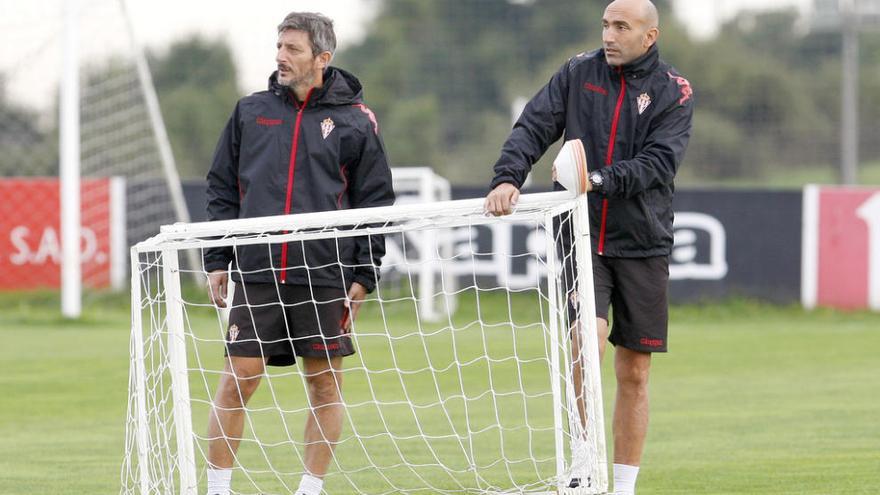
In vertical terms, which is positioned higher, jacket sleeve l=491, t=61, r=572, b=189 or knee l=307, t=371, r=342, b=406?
jacket sleeve l=491, t=61, r=572, b=189

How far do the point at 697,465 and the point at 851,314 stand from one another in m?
9.70

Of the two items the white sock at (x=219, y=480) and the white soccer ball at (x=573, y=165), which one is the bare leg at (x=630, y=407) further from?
the white sock at (x=219, y=480)

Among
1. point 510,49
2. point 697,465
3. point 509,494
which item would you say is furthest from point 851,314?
point 509,494

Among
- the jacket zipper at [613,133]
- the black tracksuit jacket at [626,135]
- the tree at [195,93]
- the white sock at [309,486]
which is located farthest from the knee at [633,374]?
the tree at [195,93]

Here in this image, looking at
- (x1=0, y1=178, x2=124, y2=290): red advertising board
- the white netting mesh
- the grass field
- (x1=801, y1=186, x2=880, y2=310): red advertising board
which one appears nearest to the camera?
the grass field

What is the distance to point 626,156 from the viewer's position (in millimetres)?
5582

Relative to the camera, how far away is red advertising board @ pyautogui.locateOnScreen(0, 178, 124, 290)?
16.3 metres

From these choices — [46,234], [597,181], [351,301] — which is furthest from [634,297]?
[46,234]

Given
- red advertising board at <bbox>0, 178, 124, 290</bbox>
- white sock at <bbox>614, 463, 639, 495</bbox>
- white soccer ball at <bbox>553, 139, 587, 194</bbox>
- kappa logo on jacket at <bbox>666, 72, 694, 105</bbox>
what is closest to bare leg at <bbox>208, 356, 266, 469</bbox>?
white soccer ball at <bbox>553, 139, 587, 194</bbox>

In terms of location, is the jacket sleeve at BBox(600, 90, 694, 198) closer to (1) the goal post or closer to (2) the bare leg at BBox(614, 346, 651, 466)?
(1) the goal post

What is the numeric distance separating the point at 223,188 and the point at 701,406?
441cm

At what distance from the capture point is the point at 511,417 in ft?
28.0

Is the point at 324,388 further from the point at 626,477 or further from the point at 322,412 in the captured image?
the point at 626,477

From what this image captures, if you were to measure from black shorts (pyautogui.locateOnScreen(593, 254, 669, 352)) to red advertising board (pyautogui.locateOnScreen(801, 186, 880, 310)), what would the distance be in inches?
432
